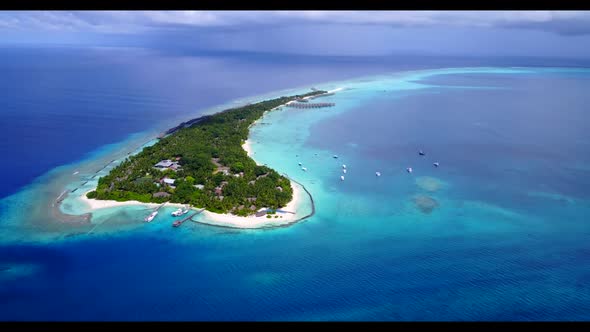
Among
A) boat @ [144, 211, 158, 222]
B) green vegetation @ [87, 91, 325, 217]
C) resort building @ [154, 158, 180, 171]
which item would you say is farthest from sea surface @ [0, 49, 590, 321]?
resort building @ [154, 158, 180, 171]

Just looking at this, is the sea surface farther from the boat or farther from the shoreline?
the shoreline

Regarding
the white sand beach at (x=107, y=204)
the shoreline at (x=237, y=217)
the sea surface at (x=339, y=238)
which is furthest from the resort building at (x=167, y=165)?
the shoreline at (x=237, y=217)

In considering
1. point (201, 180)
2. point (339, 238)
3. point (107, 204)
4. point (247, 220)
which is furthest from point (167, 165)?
point (339, 238)

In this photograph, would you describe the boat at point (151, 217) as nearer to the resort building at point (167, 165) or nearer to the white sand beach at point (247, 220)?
the white sand beach at point (247, 220)

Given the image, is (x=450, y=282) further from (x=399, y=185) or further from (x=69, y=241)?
(x=69, y=241)

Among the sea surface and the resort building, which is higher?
the resort building

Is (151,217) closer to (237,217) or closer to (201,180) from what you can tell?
(201,180)

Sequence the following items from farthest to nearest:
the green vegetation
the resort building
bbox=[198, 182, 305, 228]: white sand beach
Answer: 1. the resort building
2. the green vegetation
3. bbox=[198, 182, 305, 228]: white sand beach
